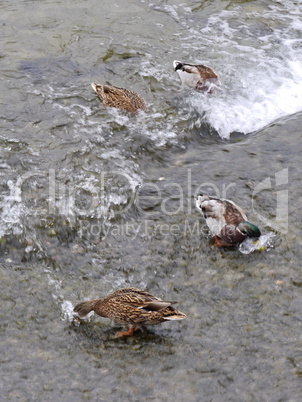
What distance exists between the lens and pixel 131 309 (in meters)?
4.95

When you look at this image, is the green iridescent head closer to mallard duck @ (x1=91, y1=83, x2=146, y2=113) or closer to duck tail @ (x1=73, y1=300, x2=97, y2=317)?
duck tail @ (x1=73, y1=300, x2=97, y2=317)

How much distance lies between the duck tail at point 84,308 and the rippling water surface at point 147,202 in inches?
6.8

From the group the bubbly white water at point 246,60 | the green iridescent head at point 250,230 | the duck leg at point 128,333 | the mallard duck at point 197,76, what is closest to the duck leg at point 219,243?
the green iridescent head at point 250,230

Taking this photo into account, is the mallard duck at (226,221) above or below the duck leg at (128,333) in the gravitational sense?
above

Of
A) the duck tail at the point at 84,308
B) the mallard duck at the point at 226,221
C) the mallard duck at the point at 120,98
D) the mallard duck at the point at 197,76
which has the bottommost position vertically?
the duck tail at the point at 84,308

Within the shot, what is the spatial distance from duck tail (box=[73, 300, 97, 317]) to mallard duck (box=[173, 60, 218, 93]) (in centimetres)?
522

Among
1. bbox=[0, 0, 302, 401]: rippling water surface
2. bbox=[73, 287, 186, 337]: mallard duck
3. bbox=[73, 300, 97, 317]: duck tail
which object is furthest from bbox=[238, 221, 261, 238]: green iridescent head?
bbox=[73, 300, 97, 317]: duck tail

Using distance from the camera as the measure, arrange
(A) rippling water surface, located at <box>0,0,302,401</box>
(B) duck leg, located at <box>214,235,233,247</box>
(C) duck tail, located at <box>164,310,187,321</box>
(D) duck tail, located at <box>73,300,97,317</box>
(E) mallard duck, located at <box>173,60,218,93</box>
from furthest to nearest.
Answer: (E) mallard duck, located at <box>173,60,218,93</box> < (B) duck leg, located at <box>214,235,233,247</box> < (D) duck tail, located at <box>73,300,97,317</box> < (C) duck tail, located at <box>164,310,187,321</box> < (A) rippling water surface, located at <box>0,0,302,401</box>

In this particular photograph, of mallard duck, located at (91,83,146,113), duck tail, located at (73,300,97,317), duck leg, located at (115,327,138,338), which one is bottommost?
duck leg, located at (115,327,138,338)

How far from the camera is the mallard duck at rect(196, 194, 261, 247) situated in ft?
19.2

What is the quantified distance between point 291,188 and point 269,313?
2.24 meters

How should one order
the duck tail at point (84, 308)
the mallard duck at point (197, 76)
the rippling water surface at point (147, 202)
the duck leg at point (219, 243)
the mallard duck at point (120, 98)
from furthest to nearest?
the mallard duck at point (197, 76)
the mallard duck at point (120, 98)
the duck leg at point (219, 243)
the duck tail at point (84, 308)
the rippling water surface at point (147, 202)

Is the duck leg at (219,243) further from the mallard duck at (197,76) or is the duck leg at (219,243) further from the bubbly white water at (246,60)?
the mallard duck at (197,76)

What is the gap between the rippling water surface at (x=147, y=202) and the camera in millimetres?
4629
